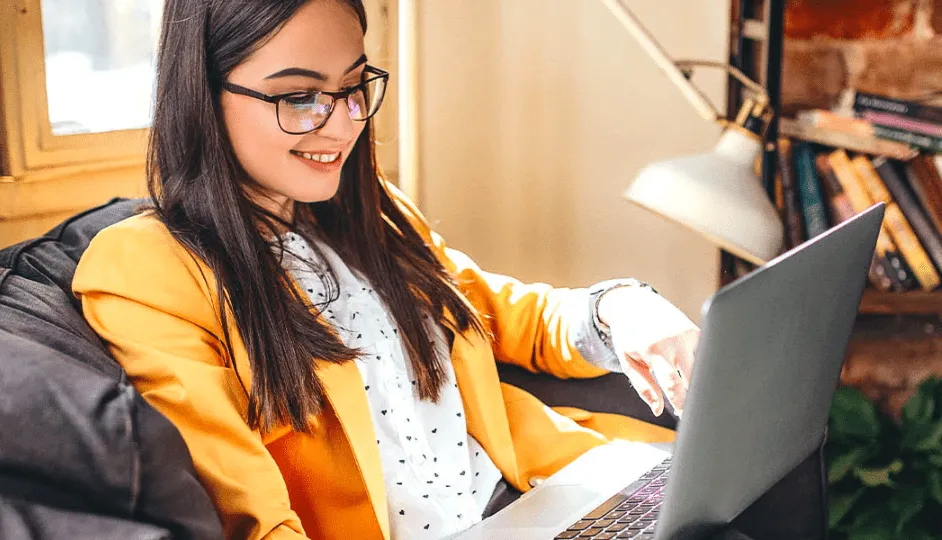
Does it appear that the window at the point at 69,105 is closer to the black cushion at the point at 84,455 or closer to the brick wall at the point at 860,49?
the black cushion at the point at 84,455

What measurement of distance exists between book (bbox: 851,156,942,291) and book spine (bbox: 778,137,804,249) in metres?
0.13

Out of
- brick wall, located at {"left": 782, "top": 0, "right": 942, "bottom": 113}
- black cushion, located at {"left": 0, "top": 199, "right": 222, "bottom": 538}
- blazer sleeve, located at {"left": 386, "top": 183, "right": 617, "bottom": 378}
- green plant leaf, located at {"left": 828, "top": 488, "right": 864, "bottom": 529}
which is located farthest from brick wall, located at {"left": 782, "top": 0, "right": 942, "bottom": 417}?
black cushion, located at {"left": 0, "top": 199, "right": 222, "bottom": 538}

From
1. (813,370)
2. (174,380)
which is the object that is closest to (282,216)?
(174,380)

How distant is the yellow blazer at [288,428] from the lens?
3.17 feet

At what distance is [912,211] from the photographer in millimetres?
1926

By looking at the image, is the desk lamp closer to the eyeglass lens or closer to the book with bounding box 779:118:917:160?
the eyeglass lens

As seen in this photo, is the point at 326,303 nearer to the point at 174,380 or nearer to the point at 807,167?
the point at 174,380

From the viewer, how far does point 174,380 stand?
3.20 ft

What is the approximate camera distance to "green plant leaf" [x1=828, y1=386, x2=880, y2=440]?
6.63 feet

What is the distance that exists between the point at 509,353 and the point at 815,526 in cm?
47

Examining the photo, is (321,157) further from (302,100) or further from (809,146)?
(809,146)

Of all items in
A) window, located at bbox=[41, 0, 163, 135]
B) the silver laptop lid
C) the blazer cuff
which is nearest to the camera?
the silver laptop lid

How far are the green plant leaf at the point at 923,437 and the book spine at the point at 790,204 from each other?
1.45 ft

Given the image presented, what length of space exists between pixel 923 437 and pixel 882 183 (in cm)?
51
